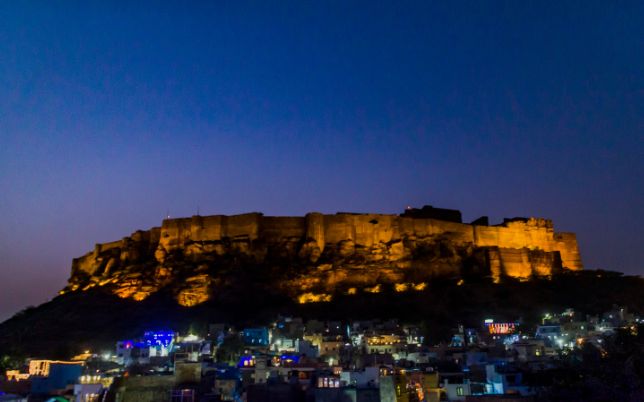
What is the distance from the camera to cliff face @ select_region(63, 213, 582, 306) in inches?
2470

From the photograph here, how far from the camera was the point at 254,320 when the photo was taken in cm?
5131

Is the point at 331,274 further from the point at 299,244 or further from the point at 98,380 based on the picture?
the point at 98,380

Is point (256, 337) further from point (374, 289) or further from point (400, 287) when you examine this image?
point (400, 287)

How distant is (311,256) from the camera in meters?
66.0

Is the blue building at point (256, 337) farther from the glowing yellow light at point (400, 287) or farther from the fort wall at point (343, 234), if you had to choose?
the fort wall at point (343, 234)

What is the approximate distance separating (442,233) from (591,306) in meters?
21.1

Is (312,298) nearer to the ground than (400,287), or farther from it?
nearer to the ground

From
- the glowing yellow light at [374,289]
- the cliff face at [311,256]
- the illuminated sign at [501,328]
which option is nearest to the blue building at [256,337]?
the illuminated sign at [501,328]

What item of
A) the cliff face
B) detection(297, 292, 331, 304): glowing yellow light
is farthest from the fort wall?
detection(297, 292, 331, 304): glowing yellow light

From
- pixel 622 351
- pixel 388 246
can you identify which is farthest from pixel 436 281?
pixel 622 351

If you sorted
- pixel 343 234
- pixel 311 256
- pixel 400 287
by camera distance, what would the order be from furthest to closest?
pixel 343 234, pixel 311 256, pixel 400 287

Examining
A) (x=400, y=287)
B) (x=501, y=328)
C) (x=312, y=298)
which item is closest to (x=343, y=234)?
(x=400, y=287)

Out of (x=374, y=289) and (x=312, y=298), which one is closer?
(x=312, y=298)

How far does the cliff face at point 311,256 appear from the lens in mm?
62750
